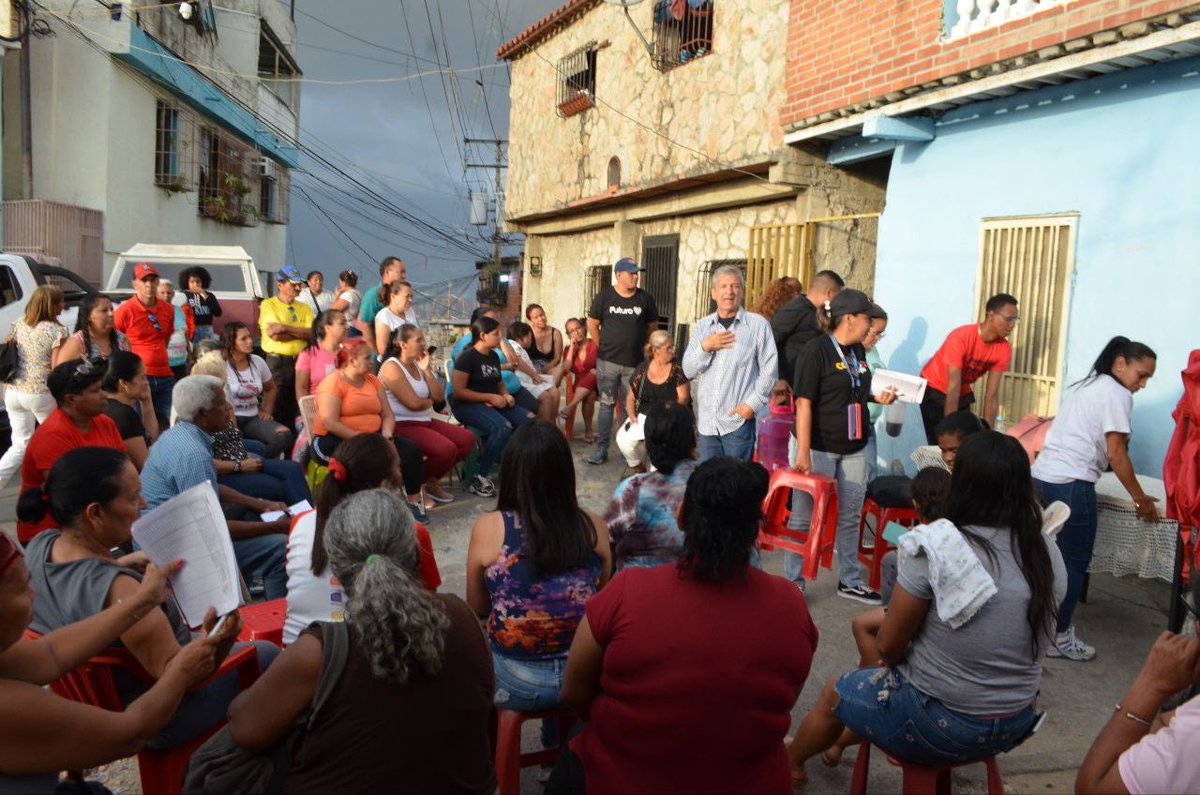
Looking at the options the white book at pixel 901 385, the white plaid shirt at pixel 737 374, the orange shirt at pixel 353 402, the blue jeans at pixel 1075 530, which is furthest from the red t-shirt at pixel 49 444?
the blue jeans at pixel 1075 530

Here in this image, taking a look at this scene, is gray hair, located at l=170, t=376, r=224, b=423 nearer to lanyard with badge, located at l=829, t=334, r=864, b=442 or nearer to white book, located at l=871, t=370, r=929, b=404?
lanyard with badge, located at l=829, t=334, r=864, b=442

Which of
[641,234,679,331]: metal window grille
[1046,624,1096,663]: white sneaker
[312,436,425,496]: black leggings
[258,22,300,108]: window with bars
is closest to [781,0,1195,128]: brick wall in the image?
[641,234,679,331]: metal window grille

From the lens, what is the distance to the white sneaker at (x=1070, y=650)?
4684 mm

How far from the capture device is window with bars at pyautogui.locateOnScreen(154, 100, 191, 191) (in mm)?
18125

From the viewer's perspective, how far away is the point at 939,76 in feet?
23.3

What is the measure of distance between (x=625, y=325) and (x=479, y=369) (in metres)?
1.55

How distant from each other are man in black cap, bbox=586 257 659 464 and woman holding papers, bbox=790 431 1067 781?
19.2 ft

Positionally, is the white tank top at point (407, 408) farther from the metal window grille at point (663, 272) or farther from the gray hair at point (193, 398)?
the metal window grille at point (663, 272)

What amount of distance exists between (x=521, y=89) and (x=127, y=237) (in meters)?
8.14

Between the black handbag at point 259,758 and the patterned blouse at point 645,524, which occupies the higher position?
the patterned blouse at point 645,524

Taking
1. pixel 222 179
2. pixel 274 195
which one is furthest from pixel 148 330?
pixel 274 195

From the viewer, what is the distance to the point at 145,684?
103 inches

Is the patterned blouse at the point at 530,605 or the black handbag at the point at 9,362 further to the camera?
the black handbag at the point at 9,362

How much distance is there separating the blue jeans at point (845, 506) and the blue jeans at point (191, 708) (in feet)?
11.0
